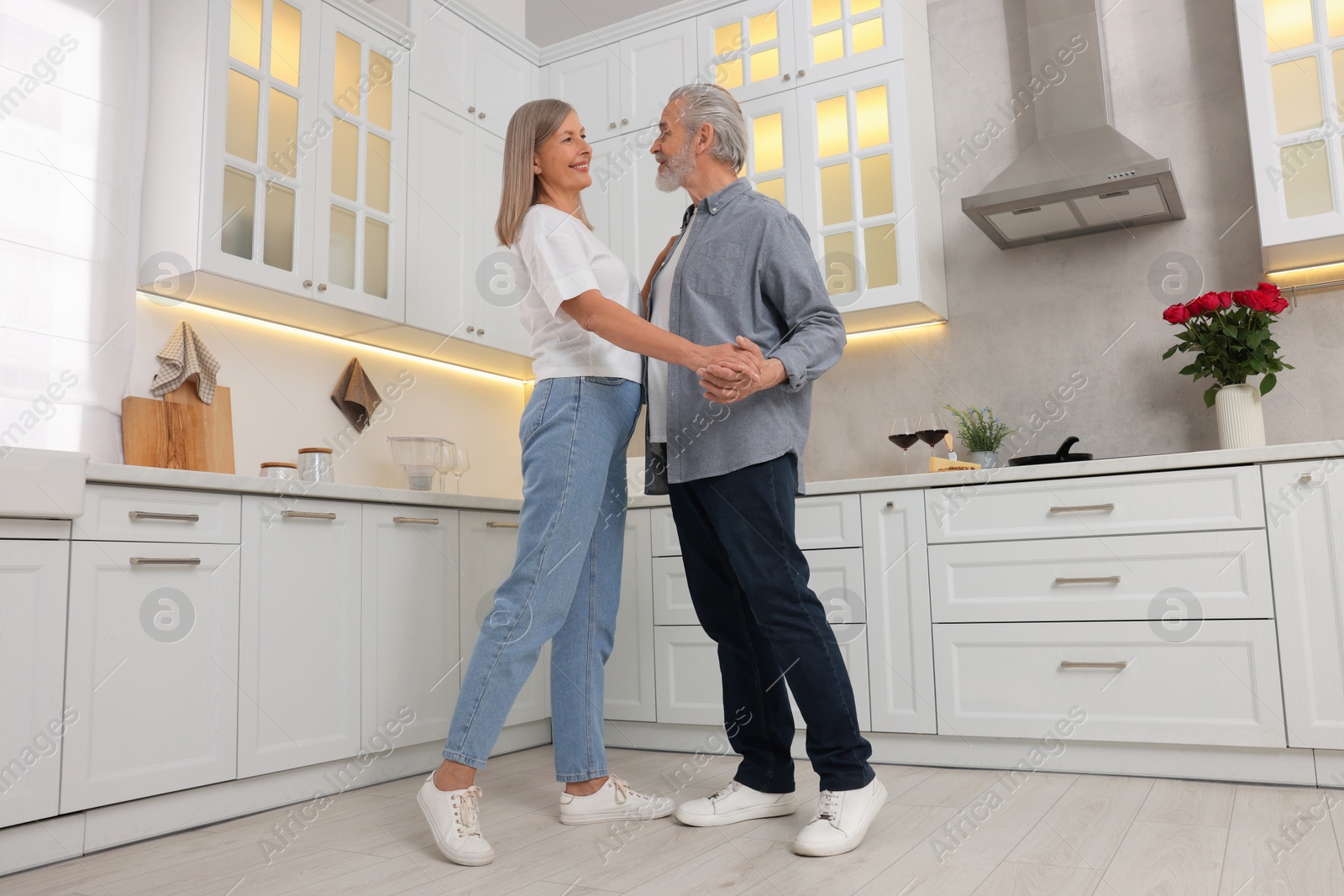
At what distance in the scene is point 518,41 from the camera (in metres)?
3.69

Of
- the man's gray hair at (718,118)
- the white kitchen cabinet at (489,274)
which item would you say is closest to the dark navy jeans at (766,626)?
the man's gray hair at (718,118)

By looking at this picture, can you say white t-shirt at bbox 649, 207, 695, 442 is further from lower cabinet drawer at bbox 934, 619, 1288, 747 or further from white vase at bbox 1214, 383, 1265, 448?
white vase at bbox 1214, 383, 1265, 448

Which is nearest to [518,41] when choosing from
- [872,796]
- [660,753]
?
[660,753]

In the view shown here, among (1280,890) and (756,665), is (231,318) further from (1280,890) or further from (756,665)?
(1280,890)

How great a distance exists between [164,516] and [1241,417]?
263cm

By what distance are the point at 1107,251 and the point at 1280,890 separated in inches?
82.5

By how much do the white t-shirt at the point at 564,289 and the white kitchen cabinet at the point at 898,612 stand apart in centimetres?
98

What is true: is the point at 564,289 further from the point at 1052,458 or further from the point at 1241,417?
the point at 1241,417

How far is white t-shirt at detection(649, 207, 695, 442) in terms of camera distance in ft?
6.48

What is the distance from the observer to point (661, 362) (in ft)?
6.60

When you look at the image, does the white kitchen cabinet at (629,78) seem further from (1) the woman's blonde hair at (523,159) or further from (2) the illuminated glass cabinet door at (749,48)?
(1) the woman's blonde hair at (523,159)

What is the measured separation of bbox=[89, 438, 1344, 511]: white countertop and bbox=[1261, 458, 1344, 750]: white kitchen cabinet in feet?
0.21

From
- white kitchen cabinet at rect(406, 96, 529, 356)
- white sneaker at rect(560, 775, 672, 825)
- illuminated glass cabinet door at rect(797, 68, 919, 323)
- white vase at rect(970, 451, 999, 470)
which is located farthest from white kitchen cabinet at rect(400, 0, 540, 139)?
white sneaker at rect(560, 775, 672, 825)

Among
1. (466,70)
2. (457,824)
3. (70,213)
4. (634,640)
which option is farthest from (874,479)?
(70,213)
